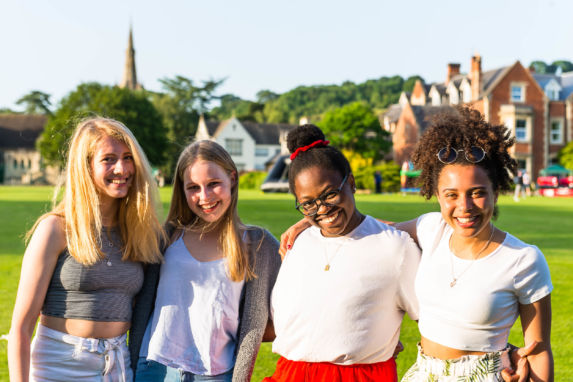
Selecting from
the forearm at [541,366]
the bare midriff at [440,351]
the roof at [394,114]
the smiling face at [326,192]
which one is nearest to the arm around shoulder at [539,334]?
the forearm at [541,366]

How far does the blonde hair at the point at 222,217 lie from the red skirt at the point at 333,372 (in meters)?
0.67

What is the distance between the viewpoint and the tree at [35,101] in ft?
382

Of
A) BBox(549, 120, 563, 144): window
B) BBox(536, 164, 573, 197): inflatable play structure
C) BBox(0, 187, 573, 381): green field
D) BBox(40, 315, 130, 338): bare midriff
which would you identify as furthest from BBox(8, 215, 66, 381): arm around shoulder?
BBox(549, 120, 563, 144): window

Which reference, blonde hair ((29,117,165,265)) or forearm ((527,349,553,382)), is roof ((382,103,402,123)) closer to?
blonde hair ((29,117,165,265))

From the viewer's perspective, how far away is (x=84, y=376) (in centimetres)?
325

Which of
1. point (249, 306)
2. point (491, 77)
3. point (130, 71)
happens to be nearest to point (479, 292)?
point (249, 306)

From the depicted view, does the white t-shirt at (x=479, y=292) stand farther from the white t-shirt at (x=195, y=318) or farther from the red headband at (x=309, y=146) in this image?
the white t-shirt at (x=195, y=318)

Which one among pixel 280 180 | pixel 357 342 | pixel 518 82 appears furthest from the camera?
pixel 518 82

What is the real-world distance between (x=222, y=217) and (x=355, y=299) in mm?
1071

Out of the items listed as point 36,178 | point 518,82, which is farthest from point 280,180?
point 36,178

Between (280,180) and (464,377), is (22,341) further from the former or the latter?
(280,180)

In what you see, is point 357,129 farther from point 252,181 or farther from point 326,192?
point 326,192

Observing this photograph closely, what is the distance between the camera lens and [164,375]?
3391 millimetres

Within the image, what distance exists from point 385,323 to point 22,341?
6.01 feet
